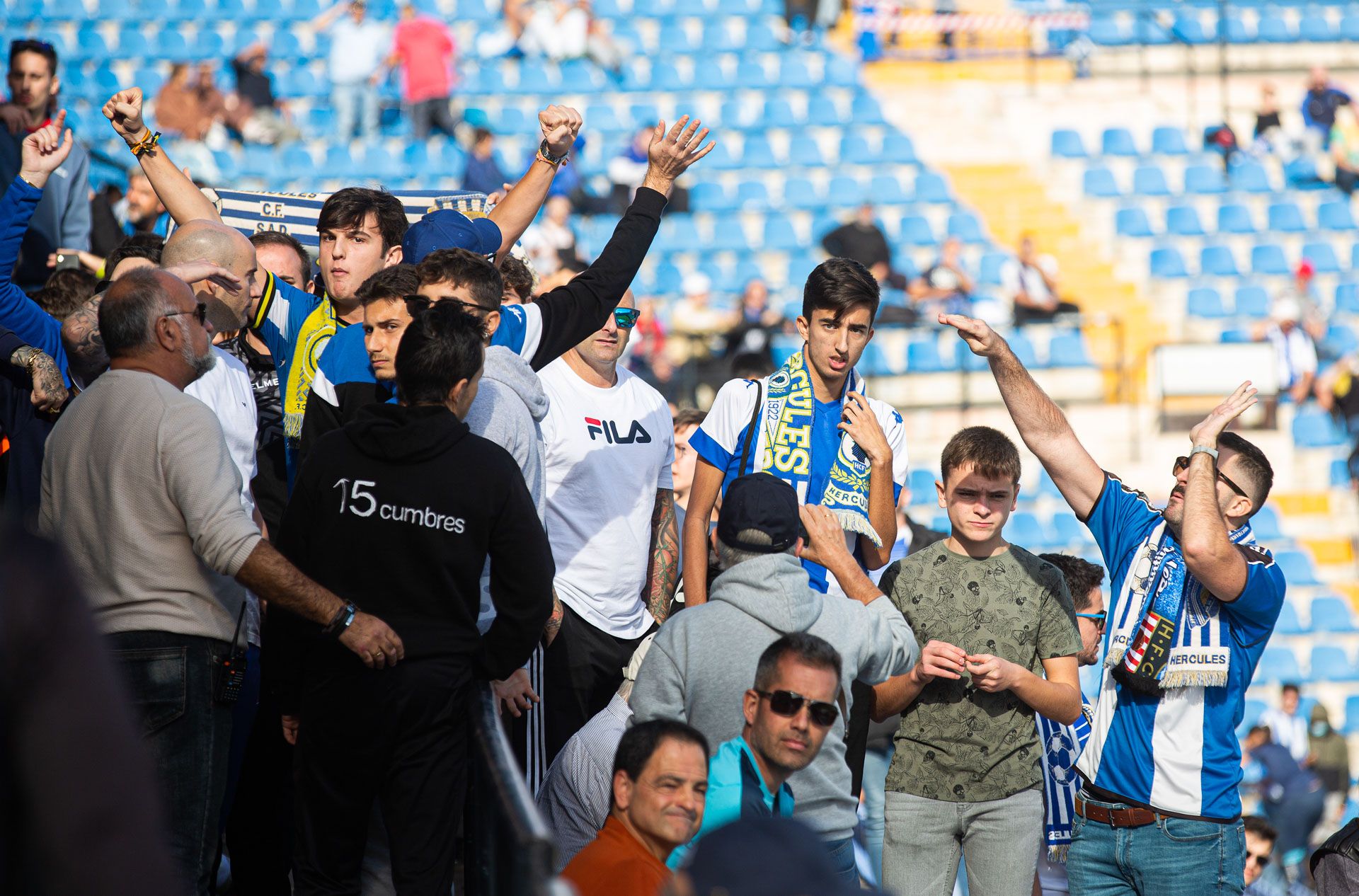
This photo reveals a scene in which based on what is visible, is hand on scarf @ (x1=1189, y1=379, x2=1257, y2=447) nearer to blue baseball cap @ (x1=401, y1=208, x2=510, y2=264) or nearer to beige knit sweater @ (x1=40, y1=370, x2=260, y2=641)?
blue baseball cap @ (x1=401, y1=208, x2=510, y2=264)

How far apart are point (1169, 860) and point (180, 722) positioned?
253cm

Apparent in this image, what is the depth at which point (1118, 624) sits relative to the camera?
12.7 ft

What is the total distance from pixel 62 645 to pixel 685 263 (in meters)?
13.3

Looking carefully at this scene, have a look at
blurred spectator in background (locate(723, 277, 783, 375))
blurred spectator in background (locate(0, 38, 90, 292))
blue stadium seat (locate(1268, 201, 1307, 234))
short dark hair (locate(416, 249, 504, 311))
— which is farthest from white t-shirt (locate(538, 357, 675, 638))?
blue stadium seat (locate(1268, 201, 1307, 234))

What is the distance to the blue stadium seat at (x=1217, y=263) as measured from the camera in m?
14.6

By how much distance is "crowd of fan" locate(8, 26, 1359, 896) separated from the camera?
3.08 m

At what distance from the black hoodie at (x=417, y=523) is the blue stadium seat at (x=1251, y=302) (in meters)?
12.8

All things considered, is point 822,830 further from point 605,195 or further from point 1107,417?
point 605,195

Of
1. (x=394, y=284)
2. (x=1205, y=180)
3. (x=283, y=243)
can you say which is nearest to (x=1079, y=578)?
(x=394, y=284)

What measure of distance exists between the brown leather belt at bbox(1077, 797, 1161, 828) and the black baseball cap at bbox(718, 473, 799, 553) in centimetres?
125

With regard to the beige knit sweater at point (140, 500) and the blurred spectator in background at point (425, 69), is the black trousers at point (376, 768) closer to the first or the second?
the beige knit sweater at point (140, 500)

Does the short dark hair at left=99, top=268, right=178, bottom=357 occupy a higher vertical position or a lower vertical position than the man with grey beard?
higher

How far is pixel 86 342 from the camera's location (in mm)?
4008

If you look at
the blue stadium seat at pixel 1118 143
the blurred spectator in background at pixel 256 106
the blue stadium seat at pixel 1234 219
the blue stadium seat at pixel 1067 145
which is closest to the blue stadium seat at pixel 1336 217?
the blue stadium seat at pixel 1234 219
